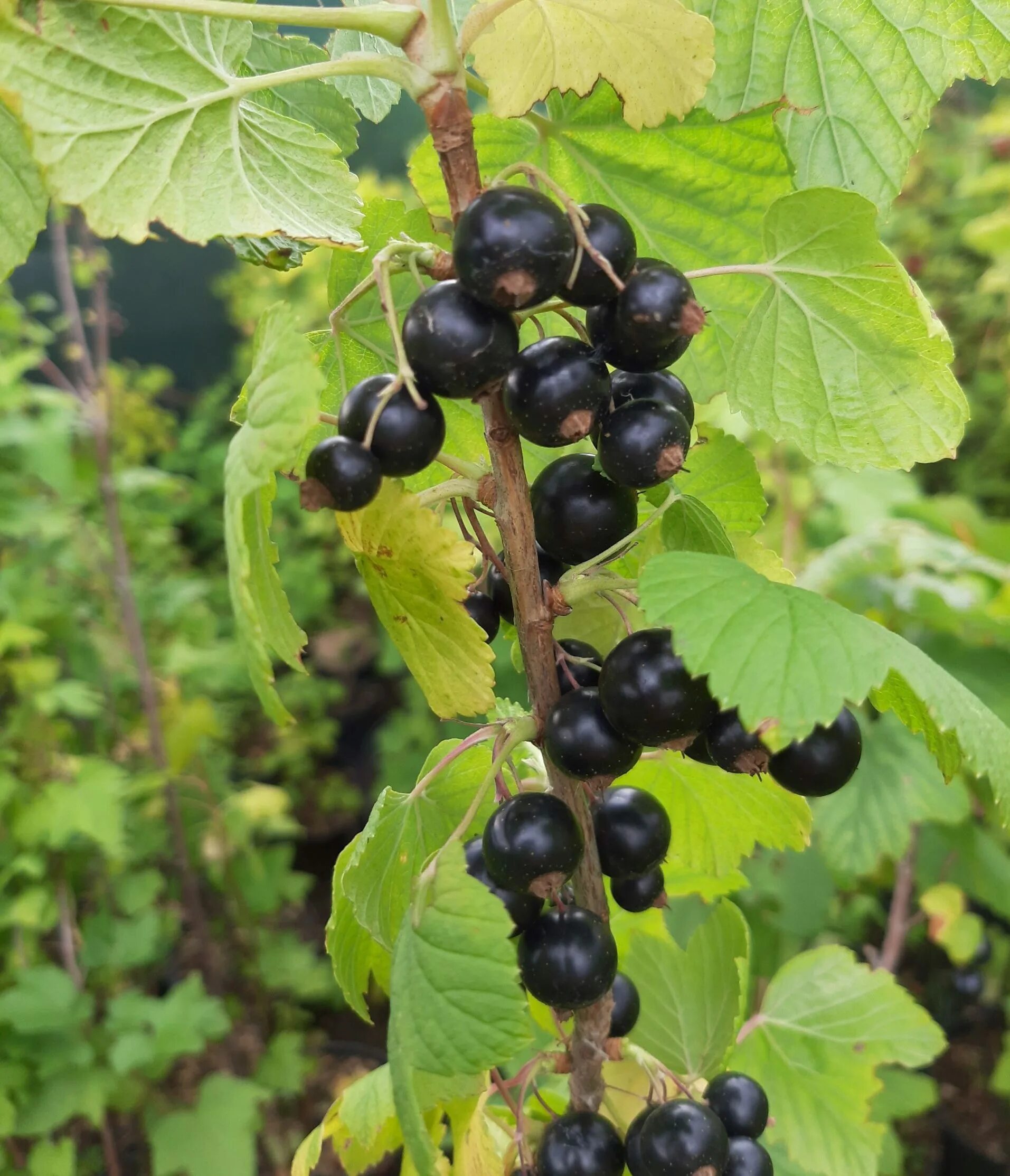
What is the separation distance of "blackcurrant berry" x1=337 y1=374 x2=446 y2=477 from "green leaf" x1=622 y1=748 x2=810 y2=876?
1.08 ft

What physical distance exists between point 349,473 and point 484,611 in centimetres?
17

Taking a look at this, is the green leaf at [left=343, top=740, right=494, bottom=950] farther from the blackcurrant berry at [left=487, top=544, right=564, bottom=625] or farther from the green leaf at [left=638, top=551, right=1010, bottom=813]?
the green leaf at [left=638, top=551, right=1010, bottom=813]

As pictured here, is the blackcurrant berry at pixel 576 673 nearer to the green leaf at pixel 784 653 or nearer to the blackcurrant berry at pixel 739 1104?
the green leaf at pixel 784 653

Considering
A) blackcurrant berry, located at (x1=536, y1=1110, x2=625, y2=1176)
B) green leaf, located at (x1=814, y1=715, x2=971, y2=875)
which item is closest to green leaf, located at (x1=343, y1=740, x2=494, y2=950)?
blackcurrant berry, located at (x1=536, y1=1110, x2=625, y2=1176)

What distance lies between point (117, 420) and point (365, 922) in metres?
1.99

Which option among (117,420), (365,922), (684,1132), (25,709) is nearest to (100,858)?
(25,709)

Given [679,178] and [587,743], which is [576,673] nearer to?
[587,743]

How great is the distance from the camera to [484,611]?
515 millimetres

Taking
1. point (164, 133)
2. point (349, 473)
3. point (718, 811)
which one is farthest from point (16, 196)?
point (718, 811)

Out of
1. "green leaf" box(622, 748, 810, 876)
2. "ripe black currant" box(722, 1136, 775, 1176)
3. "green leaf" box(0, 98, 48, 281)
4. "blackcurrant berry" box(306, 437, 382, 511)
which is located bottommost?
"ripe black currant" box(722, 1136, 775, 1176)

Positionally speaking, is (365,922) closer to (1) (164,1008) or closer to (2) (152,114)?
(2) (152,114)

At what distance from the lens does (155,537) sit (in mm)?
2283

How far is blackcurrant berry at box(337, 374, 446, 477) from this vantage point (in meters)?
0.37

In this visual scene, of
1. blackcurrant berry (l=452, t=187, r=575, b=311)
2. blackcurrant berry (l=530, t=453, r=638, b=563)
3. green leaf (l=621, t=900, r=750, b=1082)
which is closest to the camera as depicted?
blackcurrant berry (l=452, t=187, r=575, b=311)
